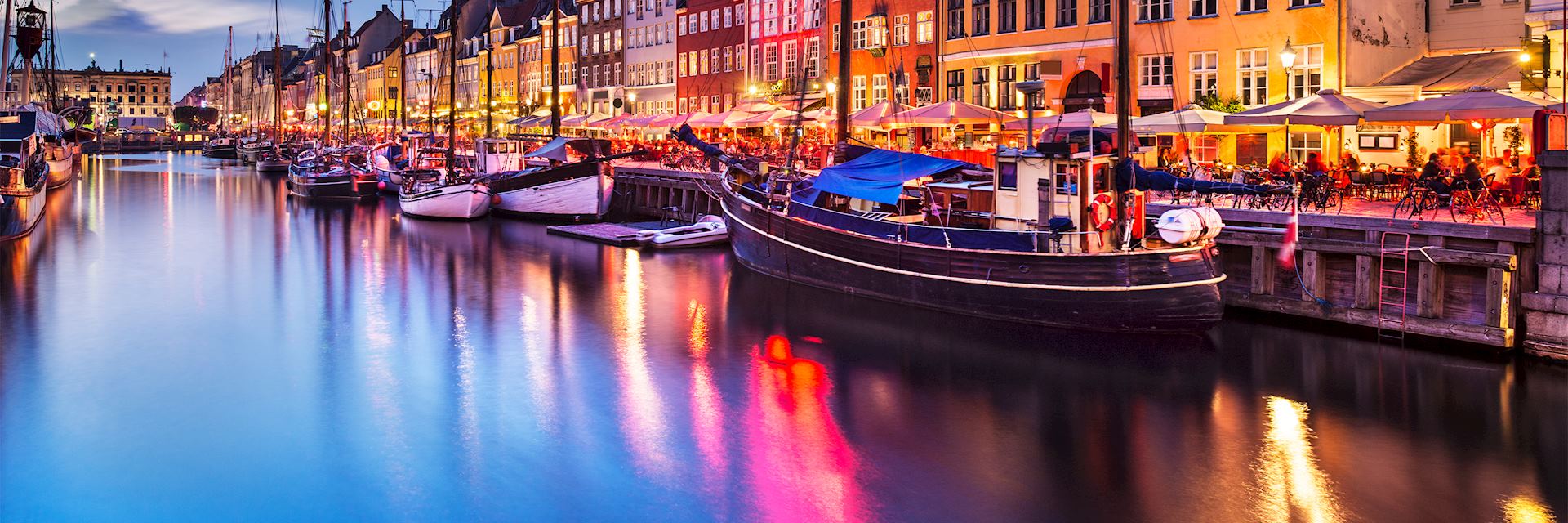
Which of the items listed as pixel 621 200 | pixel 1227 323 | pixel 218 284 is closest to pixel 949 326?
pixel 1227 323

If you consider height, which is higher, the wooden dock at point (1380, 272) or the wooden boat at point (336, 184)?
the wooden boat at point (336, 184)

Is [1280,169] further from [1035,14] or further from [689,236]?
[1035,14]

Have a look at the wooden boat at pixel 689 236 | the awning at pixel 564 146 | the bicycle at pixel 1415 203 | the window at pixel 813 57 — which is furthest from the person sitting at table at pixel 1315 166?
the window at pixel 813 57

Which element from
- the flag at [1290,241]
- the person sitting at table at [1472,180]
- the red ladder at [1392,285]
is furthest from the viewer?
the flag at [1290,241]

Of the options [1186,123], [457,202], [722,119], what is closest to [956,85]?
[722,119]

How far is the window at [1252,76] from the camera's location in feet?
120

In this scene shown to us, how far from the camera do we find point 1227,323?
2239 centimetres

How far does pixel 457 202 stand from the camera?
4622 centimetres

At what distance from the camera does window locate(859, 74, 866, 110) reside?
52.6 metres

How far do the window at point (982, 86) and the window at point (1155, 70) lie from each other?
21.7ft

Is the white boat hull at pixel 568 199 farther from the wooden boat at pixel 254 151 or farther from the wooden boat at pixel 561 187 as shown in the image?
the wooden boat at pixel 254 151

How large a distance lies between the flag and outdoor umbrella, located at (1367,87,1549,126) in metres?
3.74

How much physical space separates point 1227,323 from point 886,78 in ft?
98.7

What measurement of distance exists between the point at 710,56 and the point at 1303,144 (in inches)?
1476
